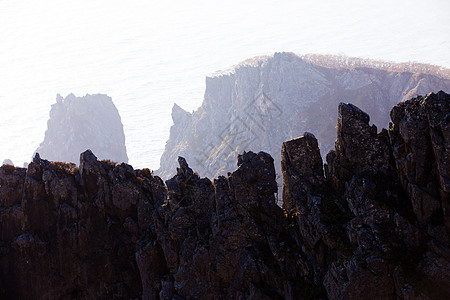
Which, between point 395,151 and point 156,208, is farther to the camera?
point 156,208

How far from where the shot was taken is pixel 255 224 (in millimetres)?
25812

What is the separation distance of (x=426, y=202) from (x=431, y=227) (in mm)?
1209

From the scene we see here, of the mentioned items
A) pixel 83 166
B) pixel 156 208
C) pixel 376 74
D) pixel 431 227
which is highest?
pixel 376 74

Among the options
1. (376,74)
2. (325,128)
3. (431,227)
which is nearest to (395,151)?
(431,227)

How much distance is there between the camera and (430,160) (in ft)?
67.0

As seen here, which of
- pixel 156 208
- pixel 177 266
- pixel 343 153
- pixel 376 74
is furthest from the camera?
pixel 376 74

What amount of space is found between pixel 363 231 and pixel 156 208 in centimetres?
1551

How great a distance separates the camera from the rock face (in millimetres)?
20312

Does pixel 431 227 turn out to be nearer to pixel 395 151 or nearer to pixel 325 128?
pixel 395 151

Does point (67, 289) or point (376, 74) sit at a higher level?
point (376, 74)

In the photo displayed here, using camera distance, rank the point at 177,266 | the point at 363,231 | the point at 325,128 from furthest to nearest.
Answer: the point at 325,128 → the point at 177,266 → the point at 363,231

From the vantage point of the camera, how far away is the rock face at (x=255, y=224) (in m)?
20.3

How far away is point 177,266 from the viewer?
28047 millimetres

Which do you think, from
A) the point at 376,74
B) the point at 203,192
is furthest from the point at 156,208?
the point at 376,74
